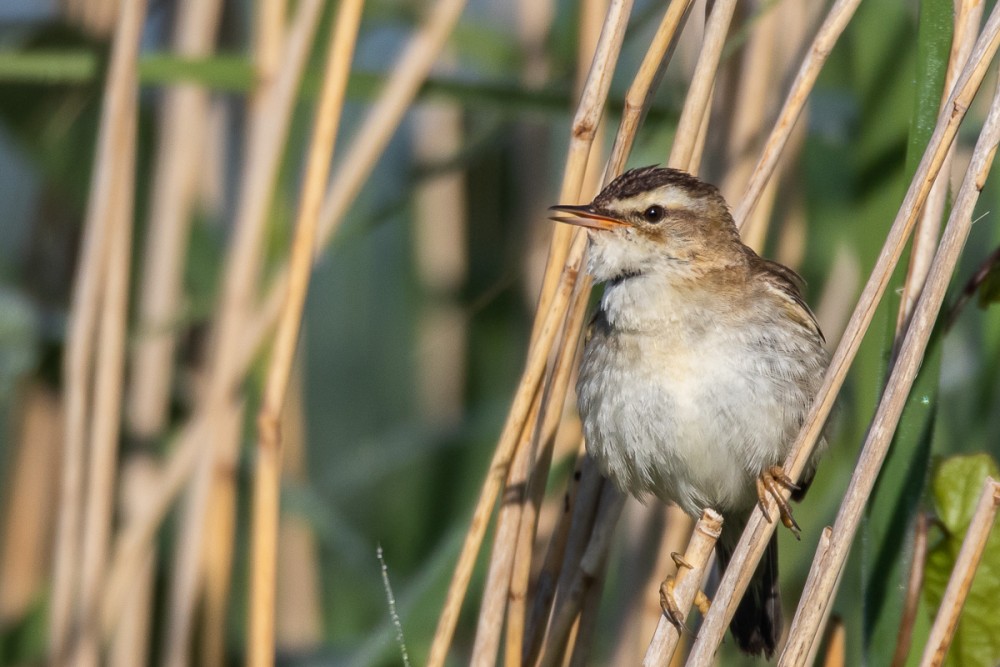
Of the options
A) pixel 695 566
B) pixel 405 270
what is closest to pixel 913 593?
pixel 695 566

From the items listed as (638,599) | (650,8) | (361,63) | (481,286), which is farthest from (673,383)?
(361,63)

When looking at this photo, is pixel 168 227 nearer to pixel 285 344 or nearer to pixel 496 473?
pixel 285 344

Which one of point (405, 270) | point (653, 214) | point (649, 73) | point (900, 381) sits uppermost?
point (649, 73)

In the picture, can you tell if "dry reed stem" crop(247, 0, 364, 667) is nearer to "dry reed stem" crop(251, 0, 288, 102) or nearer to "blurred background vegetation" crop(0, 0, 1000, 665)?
"blurred background vegetation" crop(0, 0, 1000, 665)

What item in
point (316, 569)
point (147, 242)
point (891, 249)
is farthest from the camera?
point (316, 569)

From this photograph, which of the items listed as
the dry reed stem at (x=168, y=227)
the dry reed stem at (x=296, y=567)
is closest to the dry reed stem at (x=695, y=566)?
the dry reed stem at (x=168, y=227)

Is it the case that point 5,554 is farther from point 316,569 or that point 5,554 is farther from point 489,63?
point 489,63

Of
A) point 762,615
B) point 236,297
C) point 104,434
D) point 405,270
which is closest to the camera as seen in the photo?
point 762,615
